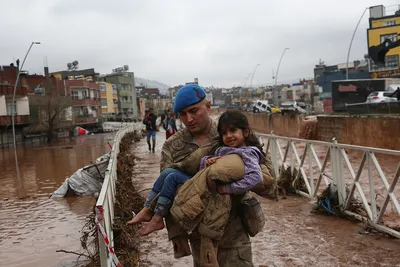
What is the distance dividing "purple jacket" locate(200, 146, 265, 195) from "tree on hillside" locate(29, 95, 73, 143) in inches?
1850

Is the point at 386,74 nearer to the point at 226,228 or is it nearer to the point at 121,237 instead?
the point at 121,237

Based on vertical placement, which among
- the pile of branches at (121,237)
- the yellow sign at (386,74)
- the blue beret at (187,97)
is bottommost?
the pile of branches at (121,237)

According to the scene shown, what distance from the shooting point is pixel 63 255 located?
6.07 meters

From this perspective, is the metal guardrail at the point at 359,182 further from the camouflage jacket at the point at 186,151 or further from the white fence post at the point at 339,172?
the camouflage jacket at the point at 186,151

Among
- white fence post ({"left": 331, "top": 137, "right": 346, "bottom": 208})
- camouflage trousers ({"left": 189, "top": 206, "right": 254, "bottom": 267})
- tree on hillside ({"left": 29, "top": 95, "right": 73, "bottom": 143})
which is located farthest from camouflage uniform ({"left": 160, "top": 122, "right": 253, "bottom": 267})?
tree on hillside ({"left": 29, "top": 95, "right": 73, "bottom": 143})

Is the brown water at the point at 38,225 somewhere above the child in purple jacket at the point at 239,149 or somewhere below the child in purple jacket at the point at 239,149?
below

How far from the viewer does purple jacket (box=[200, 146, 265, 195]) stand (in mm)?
2104

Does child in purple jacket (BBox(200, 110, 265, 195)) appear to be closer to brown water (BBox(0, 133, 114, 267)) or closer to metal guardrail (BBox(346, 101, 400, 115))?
brown water (BBox(0, 133, 114, 267))

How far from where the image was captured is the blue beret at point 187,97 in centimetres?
240

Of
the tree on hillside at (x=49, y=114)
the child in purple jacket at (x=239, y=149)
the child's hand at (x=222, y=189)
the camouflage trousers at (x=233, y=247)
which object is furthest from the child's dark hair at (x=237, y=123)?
the tree on hillside at (x=49, y=114)

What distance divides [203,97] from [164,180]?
539mm

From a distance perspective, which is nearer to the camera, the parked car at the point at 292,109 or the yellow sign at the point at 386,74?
the parked car at the point at 292,109

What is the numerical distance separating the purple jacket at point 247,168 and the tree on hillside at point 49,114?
47.0 meters

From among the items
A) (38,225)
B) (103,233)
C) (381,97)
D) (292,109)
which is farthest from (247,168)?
(292,109)
